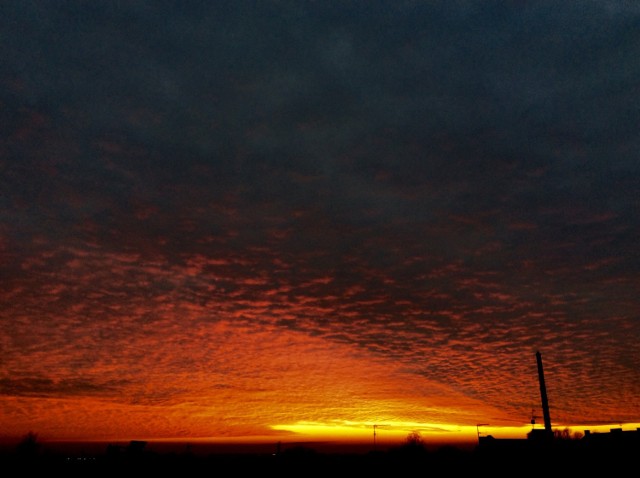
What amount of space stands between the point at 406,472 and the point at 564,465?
13.5 metres

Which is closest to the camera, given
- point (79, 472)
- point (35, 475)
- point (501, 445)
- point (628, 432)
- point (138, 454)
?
point (35, 475)

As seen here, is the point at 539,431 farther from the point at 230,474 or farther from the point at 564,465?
the point at 230,474

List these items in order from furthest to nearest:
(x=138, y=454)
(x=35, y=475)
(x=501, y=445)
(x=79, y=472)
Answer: (x=138, y=454) → (x=501, y=445) → (x=79, y=472) → (x=35, y=475)

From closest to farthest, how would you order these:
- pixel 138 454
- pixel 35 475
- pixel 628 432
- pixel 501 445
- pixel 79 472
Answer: pixel 35 475 < pixel 79 472 < pixel 628 432 < pixel 501 445 < pixel 138 454

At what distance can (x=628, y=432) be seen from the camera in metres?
55.4

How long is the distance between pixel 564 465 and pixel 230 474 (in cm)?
2902

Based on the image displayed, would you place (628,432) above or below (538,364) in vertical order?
below

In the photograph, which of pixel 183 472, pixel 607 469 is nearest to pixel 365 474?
pixel 183 472

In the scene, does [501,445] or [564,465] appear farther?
[501,445]

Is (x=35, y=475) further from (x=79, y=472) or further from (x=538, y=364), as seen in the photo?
(x=538, y=364)

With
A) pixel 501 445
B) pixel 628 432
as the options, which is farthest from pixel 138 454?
pixel 628 432

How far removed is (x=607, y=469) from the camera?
4272 centimetres

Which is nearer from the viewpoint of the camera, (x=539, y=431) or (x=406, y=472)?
(x=406, y=472)

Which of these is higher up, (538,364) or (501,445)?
(538,364)
